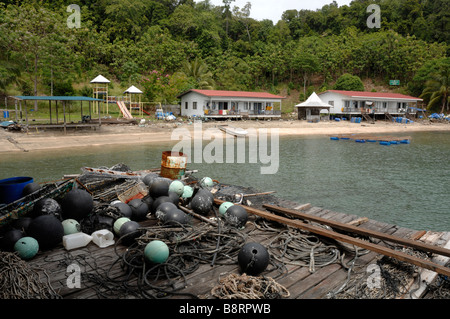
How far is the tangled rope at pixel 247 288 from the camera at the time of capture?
14.4 ft

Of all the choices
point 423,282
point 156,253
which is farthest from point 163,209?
point 423,282

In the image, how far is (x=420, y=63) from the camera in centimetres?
6662

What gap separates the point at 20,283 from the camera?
14.2ft

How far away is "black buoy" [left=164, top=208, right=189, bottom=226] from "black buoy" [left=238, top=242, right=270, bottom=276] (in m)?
1.77

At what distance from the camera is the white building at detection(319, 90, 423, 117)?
51.7m

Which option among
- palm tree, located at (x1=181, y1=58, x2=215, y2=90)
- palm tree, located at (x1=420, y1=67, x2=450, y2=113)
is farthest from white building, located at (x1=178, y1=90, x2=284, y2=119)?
palm tree, located at (x1=420, y1=67, x2=450, y2=113)

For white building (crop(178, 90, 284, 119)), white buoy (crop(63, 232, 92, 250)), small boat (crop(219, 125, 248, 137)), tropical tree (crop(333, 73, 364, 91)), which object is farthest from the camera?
tropical tree (crop(333, 73, 364, 91))

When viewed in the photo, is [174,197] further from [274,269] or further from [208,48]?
[208,48]

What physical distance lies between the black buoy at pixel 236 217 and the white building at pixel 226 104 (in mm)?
35692

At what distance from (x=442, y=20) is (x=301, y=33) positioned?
33794 millimetres

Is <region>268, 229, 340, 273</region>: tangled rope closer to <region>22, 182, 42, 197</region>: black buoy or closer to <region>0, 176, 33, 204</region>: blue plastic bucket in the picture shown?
<region>22, 182, 42, 197</region>: black buoy

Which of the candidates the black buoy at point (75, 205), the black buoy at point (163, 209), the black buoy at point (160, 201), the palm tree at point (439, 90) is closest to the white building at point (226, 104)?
the palm tree at point (439, 90)
